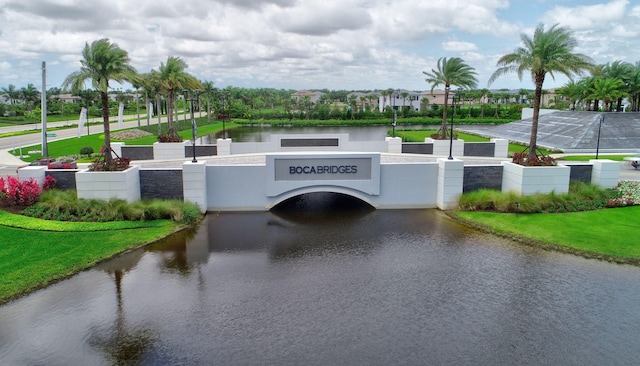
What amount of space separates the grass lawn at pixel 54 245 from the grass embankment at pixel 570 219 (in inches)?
643

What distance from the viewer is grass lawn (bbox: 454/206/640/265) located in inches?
788

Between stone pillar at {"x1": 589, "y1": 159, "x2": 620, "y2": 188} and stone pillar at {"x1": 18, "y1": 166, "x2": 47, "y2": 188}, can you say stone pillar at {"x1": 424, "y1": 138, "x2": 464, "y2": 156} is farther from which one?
stone pillar at {"x1": 18, "y1": 166, "x2": 47, "y2": 188}

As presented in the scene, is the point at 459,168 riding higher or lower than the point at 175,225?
higher

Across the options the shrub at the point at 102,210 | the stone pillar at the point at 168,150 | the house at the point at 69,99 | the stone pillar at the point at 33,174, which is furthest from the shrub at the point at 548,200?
the house at the point at 69,99

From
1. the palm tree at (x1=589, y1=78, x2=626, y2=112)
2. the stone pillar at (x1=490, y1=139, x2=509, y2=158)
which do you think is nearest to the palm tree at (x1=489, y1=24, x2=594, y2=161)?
the stone pillar at (x1=490, y1=139, x2=509, y2=158)

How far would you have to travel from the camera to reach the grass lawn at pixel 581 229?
2002 centimetres

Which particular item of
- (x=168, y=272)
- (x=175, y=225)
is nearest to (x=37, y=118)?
(x=175, y=225)

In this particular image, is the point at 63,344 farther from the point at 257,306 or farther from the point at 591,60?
the point at 591,60

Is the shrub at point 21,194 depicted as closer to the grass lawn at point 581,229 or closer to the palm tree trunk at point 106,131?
the palm tree trunk at point 106,131

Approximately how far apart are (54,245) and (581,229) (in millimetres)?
24125

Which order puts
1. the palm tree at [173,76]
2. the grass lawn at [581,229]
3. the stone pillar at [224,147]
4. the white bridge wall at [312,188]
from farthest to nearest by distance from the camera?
the palm tree at [173,76]
the stone pillar at [224,147]
the white bridge wall at [312,188]
the grass lawn at [581,229]

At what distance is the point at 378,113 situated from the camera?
10181 cm

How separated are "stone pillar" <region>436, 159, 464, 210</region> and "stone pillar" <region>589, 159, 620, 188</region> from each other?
8.35 meters

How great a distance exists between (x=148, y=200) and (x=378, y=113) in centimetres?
8073
